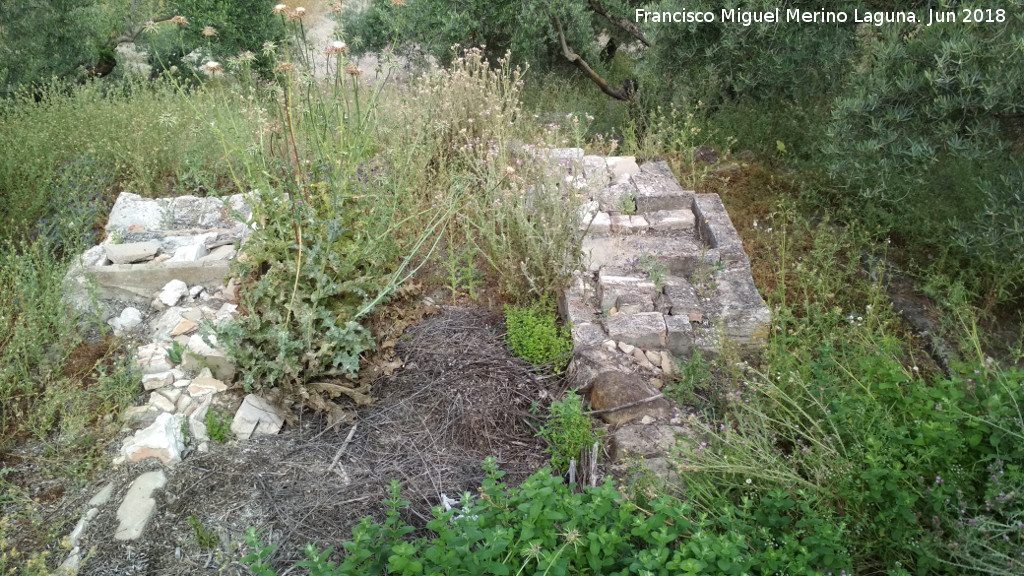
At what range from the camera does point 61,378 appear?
3.71m

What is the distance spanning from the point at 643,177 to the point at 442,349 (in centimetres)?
260

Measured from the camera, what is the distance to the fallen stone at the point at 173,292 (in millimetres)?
4332

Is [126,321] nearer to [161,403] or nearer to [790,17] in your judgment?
[161,403]

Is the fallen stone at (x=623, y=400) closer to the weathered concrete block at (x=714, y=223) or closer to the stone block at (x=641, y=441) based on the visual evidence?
the stone block at (x=641, y=441)

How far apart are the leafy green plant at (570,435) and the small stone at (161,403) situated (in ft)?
6.19

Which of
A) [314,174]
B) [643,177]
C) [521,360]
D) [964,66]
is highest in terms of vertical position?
[964,66]

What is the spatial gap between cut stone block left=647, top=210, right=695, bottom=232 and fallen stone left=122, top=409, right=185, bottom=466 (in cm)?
336

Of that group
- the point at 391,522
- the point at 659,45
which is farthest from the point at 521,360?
the point at 659,45

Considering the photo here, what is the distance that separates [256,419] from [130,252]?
6.37ft

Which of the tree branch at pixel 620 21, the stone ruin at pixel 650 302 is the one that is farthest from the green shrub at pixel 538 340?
the tree branch at pixel 620 21

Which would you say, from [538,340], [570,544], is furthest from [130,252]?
[570,544]

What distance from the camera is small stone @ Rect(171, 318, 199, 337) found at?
4066 millimetres

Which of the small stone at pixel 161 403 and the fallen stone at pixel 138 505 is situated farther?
the small stone at pixel 161 403

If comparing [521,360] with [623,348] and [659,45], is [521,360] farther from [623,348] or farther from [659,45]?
[659,45]
